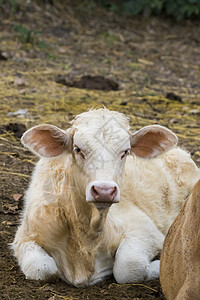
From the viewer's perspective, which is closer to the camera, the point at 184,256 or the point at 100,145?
the point at 184,256

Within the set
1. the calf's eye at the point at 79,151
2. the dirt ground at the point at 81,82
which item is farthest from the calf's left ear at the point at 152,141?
the dirt ground at the point at 81,82

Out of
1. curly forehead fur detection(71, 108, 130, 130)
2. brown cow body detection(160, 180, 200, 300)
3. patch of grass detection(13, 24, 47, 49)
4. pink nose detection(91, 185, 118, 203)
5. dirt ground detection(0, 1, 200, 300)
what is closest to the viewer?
brown cow body detection(160, 180, 200, 300)

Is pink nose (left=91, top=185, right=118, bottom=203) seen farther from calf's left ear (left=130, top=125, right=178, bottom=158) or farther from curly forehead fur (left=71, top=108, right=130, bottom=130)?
calf's left ear (left=130, top=125, right=178, bottom=158)

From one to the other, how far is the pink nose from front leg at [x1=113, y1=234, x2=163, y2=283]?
1027mm

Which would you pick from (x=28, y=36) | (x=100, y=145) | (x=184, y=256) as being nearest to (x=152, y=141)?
(x=100, y=145)

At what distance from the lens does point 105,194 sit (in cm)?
383

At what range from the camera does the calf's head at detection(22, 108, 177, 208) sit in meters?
3.97

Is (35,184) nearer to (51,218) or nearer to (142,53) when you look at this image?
(51,218)

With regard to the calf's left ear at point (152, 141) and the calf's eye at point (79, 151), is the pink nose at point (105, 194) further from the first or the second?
the calf's left ear at point (152, 141)

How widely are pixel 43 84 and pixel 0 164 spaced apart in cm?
377

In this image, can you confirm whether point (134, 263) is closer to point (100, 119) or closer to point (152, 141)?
point (152, 141)

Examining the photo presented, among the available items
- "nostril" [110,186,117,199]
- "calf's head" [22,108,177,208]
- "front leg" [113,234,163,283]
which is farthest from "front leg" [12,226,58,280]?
"nostril" [110,186,117,199]

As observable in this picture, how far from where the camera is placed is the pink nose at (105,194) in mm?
3836

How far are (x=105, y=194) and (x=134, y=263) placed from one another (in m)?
1.14
